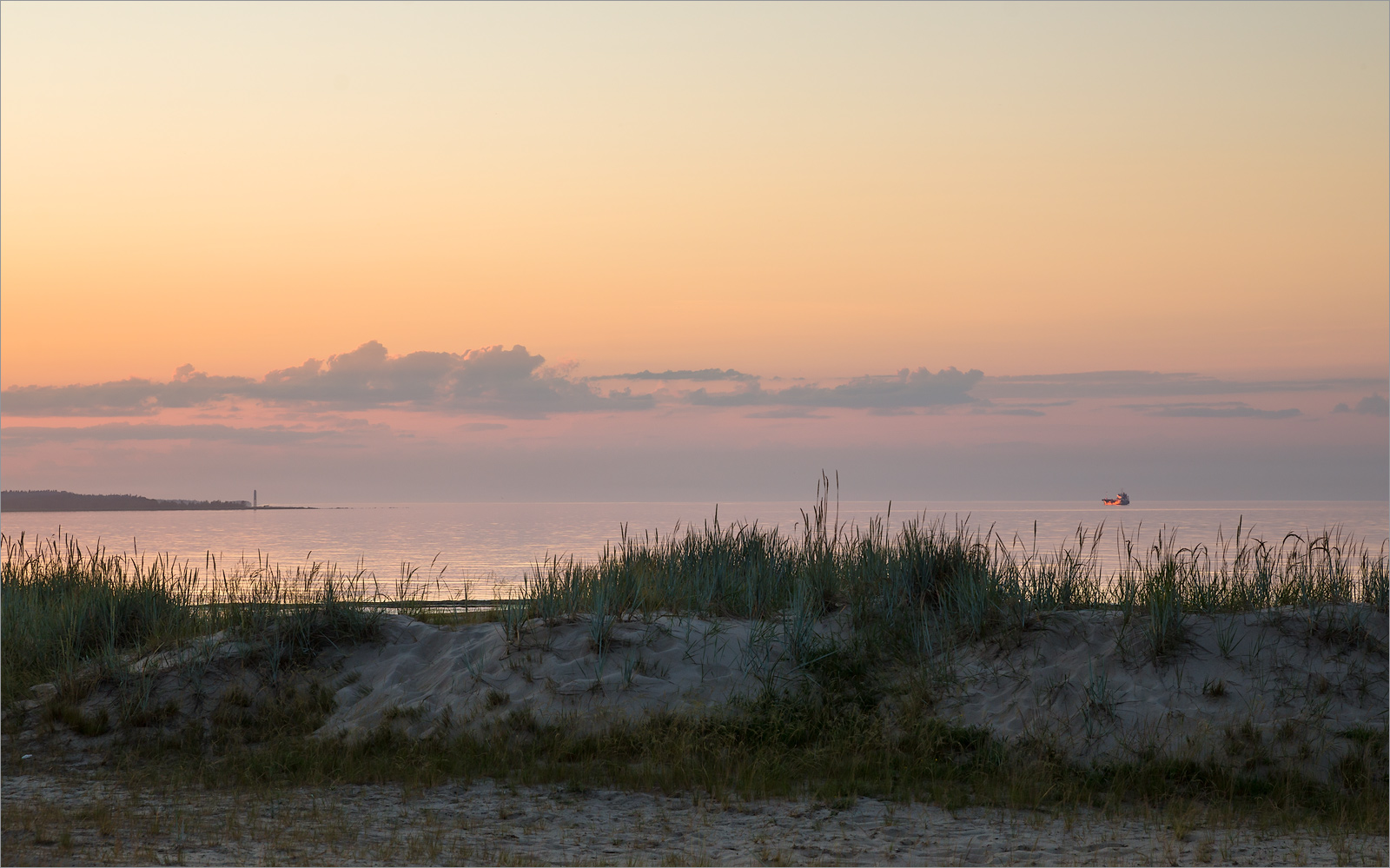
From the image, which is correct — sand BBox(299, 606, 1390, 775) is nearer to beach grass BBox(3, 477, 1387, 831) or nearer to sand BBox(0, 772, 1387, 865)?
beach grass BBox(3, 477, 1387, 831)

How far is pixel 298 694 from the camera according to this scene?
38.7 feet

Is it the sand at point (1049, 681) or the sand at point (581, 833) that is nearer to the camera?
the sand at point (581, 833)

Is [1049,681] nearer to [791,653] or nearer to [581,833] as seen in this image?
[791,653]

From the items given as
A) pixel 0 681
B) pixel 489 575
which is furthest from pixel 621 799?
pixel 489 575

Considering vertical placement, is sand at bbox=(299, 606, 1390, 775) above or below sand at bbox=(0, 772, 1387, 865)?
above

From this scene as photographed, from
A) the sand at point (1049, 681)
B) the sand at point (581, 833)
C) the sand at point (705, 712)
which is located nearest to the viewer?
the sand at point (581, 833)

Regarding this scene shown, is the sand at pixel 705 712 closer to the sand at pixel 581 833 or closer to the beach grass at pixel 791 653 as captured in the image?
the sand at pixel 581 833

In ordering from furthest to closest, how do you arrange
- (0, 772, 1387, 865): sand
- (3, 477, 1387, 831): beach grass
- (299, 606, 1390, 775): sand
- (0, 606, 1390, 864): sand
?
(299, 606, 1390, 775): sand → (3, 477, 1387, 831): beach grass → (0, 606, 1390, 864): sand → (0, 772, 1387, 865): sand

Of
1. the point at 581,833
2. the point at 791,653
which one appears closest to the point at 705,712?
the point at 791,653

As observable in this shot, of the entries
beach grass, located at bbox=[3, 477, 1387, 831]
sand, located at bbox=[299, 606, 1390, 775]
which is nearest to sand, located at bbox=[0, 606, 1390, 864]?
sand, located at bbox=[299, 606, 1390, 775]

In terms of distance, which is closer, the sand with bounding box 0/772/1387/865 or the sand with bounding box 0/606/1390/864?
the sand with bounding box 0/772/1387/865

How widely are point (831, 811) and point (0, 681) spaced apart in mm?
9377

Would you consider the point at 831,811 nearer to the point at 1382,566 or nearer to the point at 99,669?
the point at 1382,566

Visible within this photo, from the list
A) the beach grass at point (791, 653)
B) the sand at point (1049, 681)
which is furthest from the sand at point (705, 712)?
the beach grass at point (791, 653)
